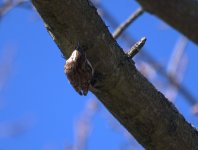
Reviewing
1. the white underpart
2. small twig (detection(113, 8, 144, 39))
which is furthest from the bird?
small twig (detection(113, 8, 144, 39))

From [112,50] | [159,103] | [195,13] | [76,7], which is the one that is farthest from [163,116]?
[195,13]

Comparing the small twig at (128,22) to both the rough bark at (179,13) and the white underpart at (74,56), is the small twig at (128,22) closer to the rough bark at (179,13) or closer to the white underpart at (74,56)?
the rough bark at (179,13)

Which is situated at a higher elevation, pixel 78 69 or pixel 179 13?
pixel 179 13

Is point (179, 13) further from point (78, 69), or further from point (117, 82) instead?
point (78, 69)

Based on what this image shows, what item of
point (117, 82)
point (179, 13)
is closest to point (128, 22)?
point (179, 13)

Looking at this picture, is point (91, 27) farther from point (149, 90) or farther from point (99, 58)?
point (149, 90)
